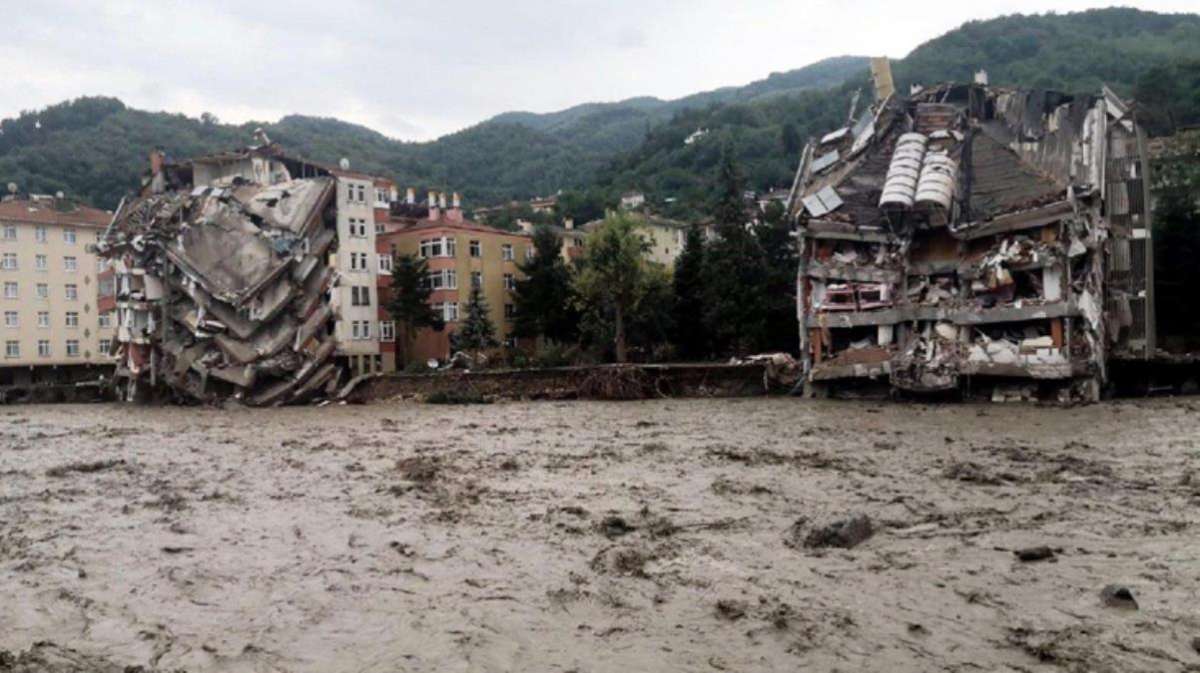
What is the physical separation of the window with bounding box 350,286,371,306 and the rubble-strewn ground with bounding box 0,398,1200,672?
38294 mm

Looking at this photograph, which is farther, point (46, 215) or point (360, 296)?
point (46, 215)

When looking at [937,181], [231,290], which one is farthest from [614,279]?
[937,181]

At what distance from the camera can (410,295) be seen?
5872 cm

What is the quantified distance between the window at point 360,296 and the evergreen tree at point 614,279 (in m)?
12.9

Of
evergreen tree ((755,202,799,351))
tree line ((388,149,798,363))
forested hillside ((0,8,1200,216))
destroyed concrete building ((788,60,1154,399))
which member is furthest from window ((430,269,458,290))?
forested hillside ((0,8,1200,216))

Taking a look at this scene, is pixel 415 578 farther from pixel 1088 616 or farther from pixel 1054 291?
pixel 1054 291

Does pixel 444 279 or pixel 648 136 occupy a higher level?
pixel 648 136

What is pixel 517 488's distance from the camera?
15867mm

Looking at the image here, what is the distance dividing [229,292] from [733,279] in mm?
26158

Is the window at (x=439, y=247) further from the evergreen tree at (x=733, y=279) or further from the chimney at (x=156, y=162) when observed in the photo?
the evergreen tree at (x=733, y=279)

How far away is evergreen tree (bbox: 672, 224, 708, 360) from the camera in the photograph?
5881 cm

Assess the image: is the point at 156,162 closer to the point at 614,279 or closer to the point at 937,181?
the point at 614,279

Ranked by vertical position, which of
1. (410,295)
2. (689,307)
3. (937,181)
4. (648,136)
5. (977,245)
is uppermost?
(648,136)

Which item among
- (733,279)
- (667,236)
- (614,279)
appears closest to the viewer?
(733,279)
